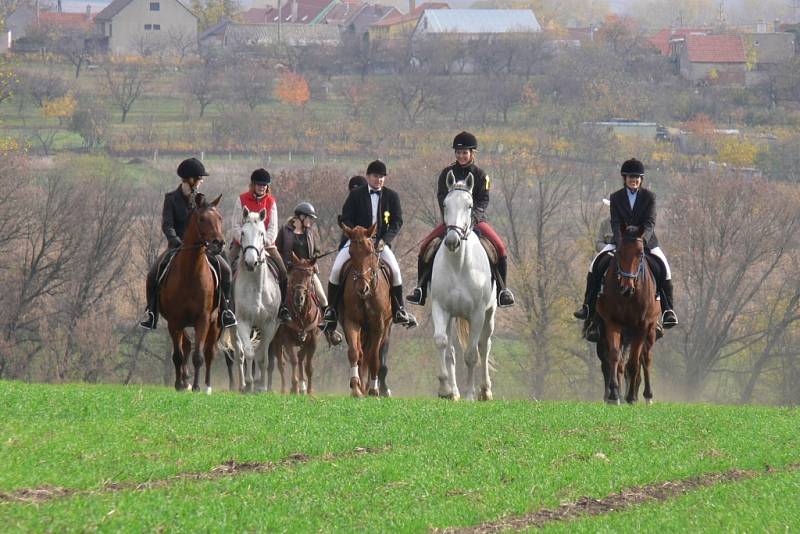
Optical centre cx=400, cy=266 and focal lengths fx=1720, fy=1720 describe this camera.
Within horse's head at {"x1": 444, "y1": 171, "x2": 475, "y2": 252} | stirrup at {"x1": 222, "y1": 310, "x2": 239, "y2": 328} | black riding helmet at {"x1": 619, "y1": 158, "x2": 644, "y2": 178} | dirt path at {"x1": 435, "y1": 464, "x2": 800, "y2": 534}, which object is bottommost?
dirt path at {"x1": 435, "y1": 464, "x2": 800, "y2": 534}

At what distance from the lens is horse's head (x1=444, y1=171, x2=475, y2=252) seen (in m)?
23.0

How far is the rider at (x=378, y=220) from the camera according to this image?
80.8ft

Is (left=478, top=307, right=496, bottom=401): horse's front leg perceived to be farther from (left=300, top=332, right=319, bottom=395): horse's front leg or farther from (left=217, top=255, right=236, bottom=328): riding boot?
(left=300, top=332, right=319, bottom=395): horse's front leg

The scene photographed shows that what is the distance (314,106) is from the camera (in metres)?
150

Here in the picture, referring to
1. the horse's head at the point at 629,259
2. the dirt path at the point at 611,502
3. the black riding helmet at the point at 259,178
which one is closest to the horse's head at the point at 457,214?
the horse's head at the point at 629,259

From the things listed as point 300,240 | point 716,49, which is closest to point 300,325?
point 300,240

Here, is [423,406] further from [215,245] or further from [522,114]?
[522,114]

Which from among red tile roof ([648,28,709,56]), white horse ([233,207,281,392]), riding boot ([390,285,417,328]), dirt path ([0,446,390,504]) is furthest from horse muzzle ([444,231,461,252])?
red tile roof ([648,28,709,56])

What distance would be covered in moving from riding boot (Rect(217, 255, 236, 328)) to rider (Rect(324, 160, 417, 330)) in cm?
146

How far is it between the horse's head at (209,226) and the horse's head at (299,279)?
3.95 m

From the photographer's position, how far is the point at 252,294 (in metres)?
24.9

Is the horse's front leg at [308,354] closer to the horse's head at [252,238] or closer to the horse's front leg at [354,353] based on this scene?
the horse's front leg at [354,353]

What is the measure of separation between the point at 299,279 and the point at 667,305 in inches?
223

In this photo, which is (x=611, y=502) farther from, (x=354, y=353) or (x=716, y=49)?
(x=716, y=49)
